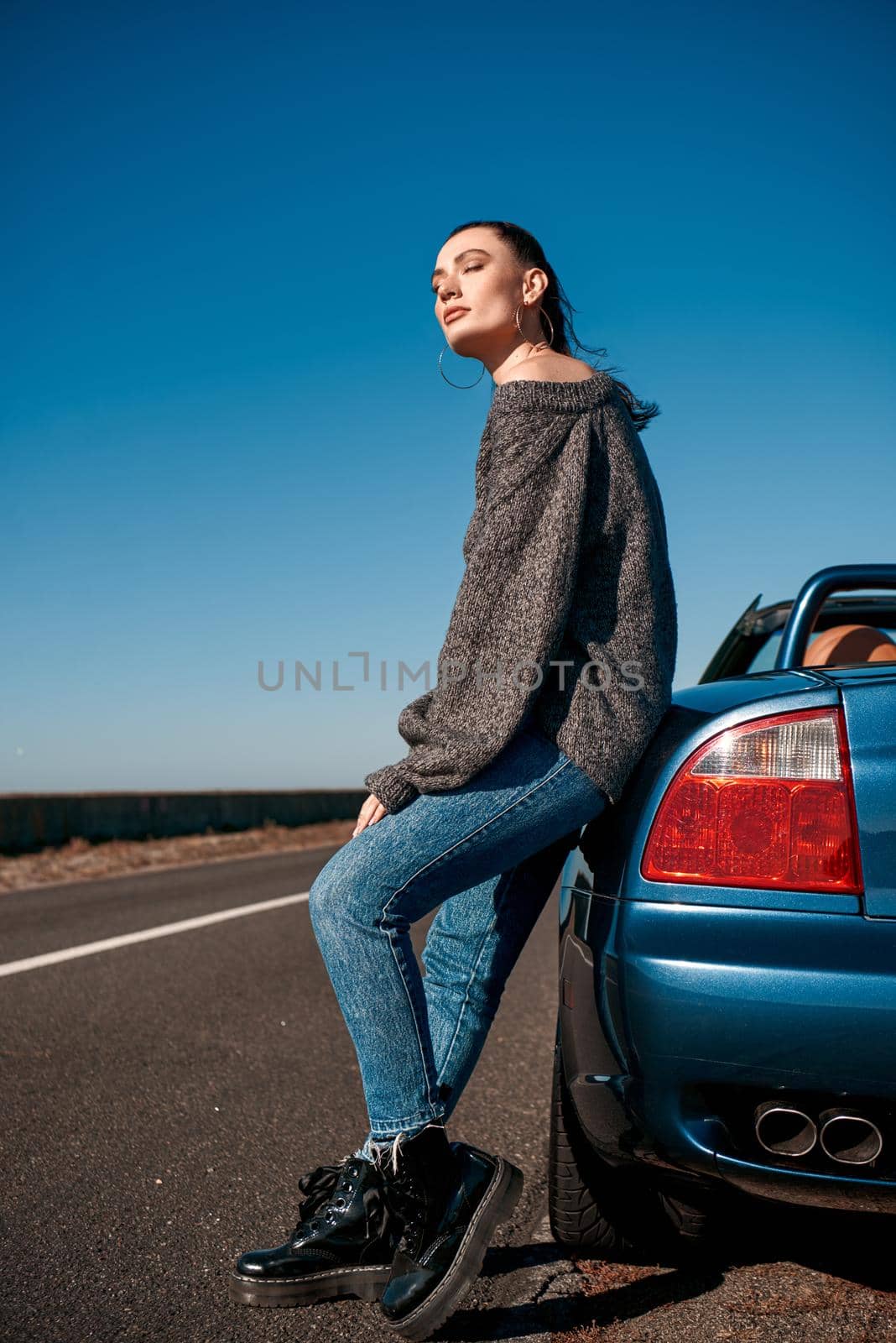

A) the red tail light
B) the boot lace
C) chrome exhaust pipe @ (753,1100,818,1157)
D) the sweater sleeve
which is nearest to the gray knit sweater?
the sweater sleeve

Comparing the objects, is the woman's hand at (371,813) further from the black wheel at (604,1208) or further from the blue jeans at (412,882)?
the black wheel at (604,1208)

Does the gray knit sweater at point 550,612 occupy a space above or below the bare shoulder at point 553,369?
below

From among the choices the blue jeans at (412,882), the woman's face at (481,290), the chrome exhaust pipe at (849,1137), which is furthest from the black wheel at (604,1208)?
the woman's face at (481,290)

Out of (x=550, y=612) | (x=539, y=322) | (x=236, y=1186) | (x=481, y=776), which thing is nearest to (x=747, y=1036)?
(x=481, y=776)

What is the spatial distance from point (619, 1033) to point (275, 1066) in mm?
2417

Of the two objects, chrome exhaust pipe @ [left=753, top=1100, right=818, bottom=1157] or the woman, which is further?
the woman

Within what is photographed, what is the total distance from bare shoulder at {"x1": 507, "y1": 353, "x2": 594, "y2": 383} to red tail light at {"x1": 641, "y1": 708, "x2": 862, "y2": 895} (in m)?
0.74

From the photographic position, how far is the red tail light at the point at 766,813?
1822 mm

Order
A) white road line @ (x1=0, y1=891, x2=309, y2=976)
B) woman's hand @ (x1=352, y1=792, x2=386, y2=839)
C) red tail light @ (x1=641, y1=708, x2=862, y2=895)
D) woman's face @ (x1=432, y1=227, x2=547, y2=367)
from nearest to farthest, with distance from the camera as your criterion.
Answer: red tail light @ (x1=641, y1=708, x2=862, y2=895), woman's hand @ (x1=352, y1=792, x2=386, y2=839), woman's face @ (x1=432, y1=227, x2=547, y2=367), white road line @ (x1=0, y1=891, x2=309, y2=976)

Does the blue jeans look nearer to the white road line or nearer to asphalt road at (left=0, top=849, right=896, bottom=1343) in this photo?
asphalt road at (left=0, top=849, right=896, bottom=1343)

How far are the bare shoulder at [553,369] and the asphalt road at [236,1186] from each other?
1.56m

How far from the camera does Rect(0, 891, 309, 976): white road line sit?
577 cm

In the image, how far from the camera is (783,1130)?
176 cm

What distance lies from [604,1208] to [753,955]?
912mm
